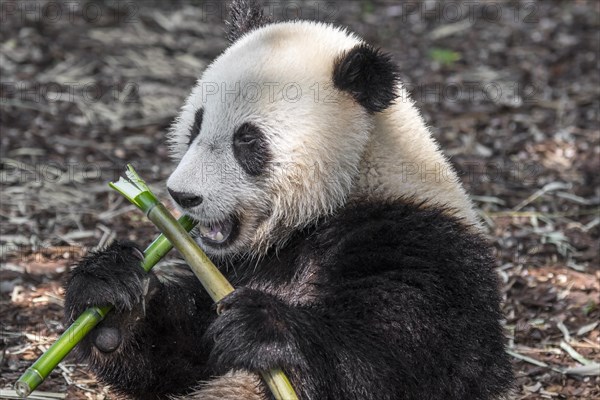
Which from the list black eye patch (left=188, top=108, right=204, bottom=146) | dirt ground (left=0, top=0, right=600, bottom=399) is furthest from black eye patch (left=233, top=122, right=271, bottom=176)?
dirt ground (left=0, top=0, right=600, bottom=399)

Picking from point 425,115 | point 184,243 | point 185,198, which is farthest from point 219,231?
point 425,115

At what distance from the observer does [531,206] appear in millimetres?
7930

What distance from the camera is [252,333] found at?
3.92 m

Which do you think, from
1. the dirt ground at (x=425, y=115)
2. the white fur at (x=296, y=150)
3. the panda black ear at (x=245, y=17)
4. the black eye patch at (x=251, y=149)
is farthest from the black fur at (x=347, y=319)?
the panda black ear at (x=245, y=17)

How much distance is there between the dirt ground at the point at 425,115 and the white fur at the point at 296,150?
5.31 feet

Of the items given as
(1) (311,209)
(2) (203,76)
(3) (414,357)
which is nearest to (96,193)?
(2) (203,76)

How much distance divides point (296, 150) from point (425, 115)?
560 centimetres

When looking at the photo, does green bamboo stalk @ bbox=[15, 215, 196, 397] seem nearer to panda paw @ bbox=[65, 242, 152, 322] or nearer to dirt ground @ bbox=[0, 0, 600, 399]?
panda paw @ bbox=[65, 242, 152, 322]

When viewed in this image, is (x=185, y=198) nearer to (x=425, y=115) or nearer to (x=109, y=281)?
(x=109, y=281)

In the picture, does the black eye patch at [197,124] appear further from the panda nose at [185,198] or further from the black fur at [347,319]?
the black fur at [347,319]

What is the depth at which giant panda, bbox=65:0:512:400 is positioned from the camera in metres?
4.02

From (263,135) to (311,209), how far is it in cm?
43

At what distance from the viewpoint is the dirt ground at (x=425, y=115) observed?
619 cm

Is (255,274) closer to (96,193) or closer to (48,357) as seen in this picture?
(48,357)
